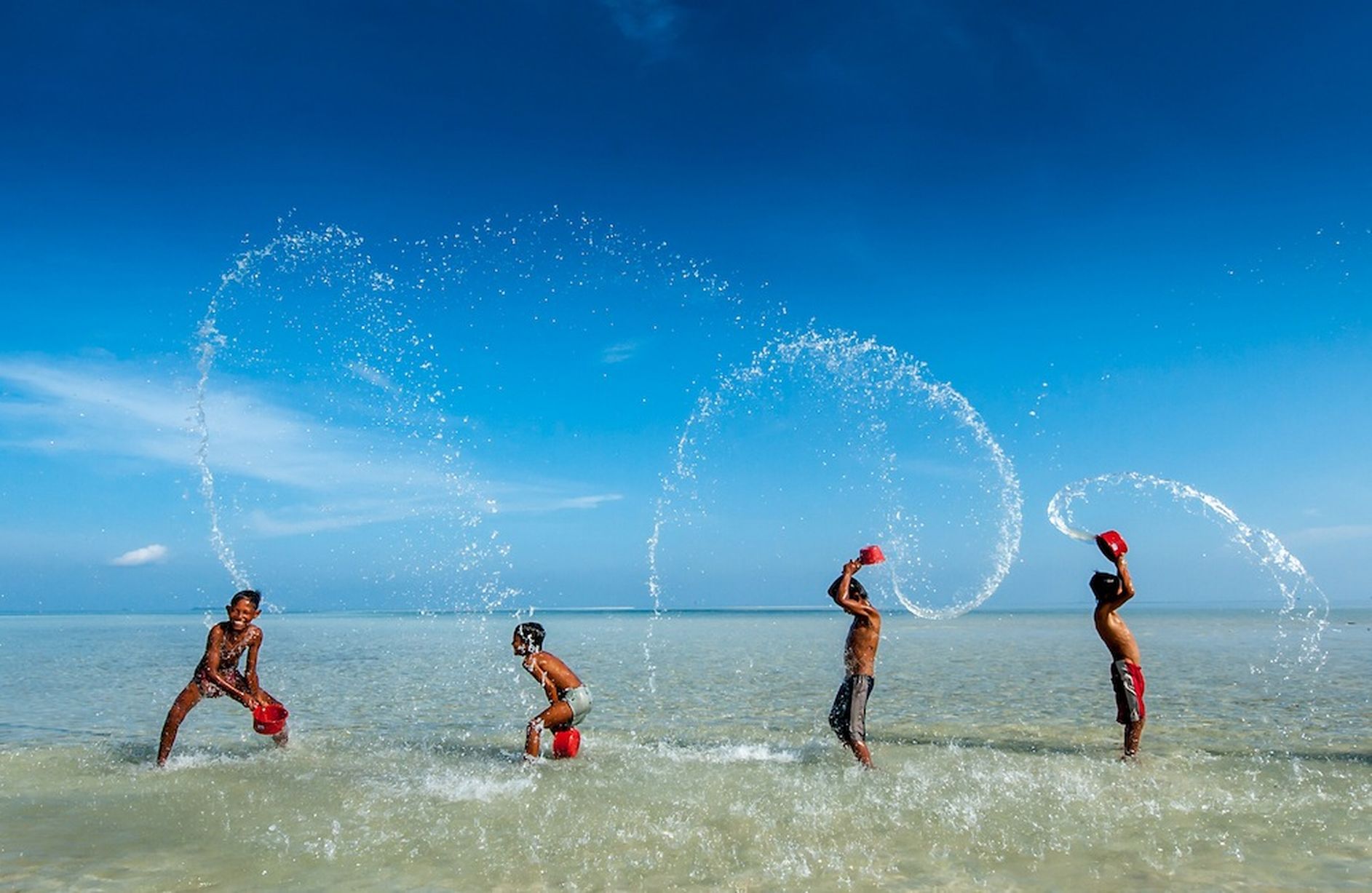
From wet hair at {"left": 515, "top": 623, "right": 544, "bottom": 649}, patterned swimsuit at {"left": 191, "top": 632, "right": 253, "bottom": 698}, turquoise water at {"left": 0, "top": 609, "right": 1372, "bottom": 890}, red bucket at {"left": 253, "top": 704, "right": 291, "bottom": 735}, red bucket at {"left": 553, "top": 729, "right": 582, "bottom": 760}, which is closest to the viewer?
turquoise water at {"left": 0, "top": 609, "right": 1372, "bottom": 890}

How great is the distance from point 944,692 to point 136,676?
2159 cm

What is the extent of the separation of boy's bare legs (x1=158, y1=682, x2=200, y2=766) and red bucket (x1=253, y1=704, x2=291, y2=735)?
2.55 ft

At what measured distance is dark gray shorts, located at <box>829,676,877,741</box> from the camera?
1122 cm

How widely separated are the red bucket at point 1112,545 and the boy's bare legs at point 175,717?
470 inches

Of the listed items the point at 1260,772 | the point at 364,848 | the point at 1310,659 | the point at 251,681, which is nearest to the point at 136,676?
the point at 251,681

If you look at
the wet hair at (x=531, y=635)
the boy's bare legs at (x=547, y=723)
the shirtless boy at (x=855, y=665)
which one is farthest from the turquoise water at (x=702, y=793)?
Result: the wet hair at (x=531, y=635)

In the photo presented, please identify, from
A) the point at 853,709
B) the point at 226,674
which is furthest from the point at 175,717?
the point at 853,709

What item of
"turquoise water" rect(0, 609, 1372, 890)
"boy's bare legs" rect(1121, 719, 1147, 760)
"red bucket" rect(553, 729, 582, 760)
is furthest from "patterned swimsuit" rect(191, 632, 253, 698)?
"boy's bare legs" rect(1121, 719, 1147, 760)

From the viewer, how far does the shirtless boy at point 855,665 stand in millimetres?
11219

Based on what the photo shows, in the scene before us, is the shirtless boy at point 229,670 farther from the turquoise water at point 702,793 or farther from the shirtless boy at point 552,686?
the shirtless boy at point 552,686

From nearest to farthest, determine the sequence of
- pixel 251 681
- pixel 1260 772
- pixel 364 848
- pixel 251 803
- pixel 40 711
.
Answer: pixel 364 848
pixel 251 803
pixel 1260 772
pixel 251 681
pixel 40 711

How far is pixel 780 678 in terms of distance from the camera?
24016 mm

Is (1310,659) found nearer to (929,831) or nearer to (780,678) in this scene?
(780,678)

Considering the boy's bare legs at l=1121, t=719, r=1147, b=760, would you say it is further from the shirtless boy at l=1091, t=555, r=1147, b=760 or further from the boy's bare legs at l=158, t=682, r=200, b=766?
the boy's bare legs at l=158, t=682, r=200, b=766
